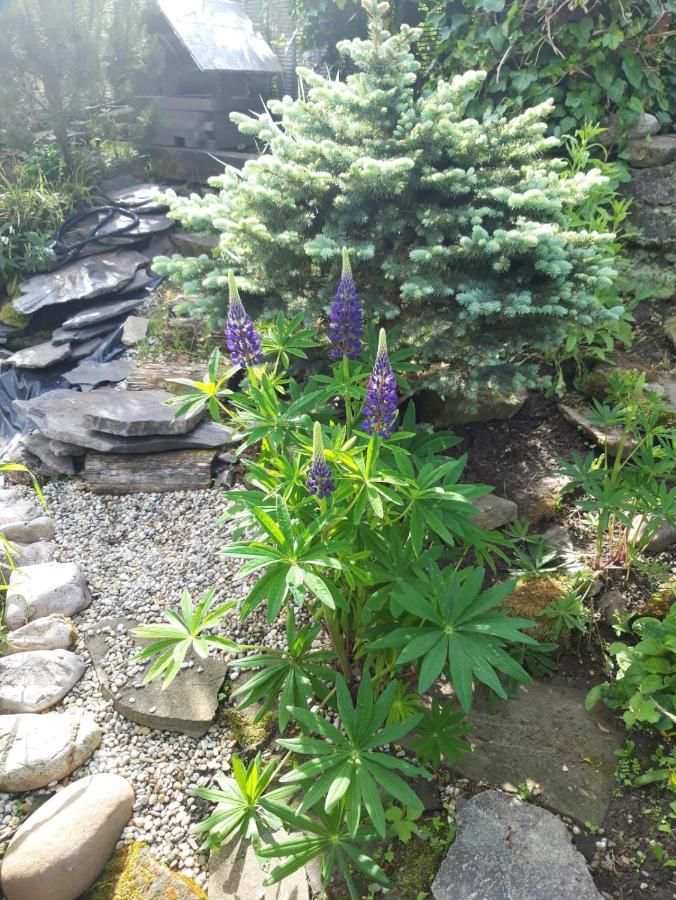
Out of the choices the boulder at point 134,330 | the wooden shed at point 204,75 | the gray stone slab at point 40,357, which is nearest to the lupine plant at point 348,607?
the boulder at point 134,330

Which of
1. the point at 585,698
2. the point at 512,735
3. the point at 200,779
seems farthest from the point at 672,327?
the point at 200,779

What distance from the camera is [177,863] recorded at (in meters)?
2.13

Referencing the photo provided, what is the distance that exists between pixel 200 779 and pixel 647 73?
5.58 m

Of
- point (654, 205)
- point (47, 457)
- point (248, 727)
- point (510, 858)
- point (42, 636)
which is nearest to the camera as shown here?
point (510, 858)

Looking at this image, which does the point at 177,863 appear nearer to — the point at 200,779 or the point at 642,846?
the point at 200,779

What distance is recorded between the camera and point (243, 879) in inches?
80.7

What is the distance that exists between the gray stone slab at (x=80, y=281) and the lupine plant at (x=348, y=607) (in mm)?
3986

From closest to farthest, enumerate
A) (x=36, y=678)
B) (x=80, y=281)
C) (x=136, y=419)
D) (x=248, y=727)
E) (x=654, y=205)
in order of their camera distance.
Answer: (x=248, y=727), (x=36, y=678), (x=136, y=419), (x=654, y=205), (x=80, y=281)

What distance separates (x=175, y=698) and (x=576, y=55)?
5.12 m

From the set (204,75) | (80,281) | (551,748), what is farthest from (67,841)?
(204,75)

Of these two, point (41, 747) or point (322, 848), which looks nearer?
point (322, 848)

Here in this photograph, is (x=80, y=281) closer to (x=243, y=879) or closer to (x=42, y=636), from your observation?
(x=42, y=636)

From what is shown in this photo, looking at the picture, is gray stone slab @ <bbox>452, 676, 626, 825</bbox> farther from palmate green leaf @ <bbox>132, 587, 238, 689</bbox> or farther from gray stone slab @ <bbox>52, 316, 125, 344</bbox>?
gray stone slab @ <bbox>52, 316, 125, 344</bbox>

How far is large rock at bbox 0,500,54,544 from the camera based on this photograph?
11.5ft
